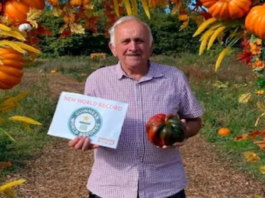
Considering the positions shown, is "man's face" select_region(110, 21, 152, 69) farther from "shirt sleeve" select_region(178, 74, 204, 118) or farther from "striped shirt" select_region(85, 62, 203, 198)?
"shirt sleeve" select_region(178, 74, 204, 118)

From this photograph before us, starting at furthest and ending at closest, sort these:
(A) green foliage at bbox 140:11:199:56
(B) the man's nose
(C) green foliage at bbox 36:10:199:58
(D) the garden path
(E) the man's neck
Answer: (A) green foliage at bbox 140:11:199:56 < (C) green foliage at bbox 36:10:199:58 < (D) the garden path < (E) the man's neck < (B) the man's nose

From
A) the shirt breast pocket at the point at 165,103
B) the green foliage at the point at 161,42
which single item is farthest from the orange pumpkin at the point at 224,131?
the green foliage at the point at 161,42

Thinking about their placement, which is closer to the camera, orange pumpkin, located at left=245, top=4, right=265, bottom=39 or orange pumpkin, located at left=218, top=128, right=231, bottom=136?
orange pumpkin, located at left=245, top=4, right=265, bottom=39

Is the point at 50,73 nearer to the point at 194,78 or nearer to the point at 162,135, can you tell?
the point at 194,78

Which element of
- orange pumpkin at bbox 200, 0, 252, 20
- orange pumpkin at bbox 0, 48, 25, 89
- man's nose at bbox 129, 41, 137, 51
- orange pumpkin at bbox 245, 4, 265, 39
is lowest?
orange pumpkin at bbox 0, 48, 25, 89

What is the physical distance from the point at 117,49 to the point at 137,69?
0.13 metres

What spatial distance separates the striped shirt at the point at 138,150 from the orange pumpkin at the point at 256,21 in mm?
1001

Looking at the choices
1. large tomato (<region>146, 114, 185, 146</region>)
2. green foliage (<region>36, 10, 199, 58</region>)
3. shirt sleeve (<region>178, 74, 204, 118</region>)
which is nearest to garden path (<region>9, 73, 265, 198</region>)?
shirt sleeve (<region>178, 74, 204, 118</region>)

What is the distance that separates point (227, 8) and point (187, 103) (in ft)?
3.64

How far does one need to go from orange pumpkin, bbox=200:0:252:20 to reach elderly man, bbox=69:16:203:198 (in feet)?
2.89

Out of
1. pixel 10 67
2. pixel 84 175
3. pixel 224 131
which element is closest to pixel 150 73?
pixel 10 67

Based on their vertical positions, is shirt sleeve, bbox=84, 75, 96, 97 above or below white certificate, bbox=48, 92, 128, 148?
above

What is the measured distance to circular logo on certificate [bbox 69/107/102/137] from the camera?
8.13ft

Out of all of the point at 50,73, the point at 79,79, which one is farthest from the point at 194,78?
the point at 50,73
